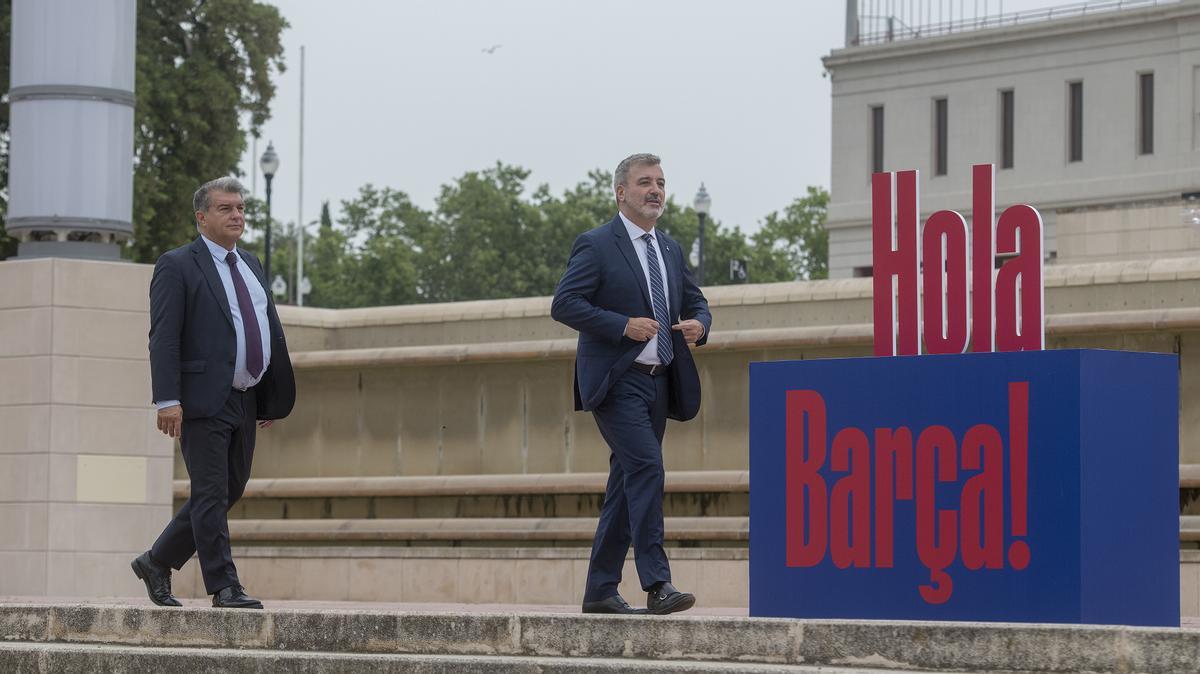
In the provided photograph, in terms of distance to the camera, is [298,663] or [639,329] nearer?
[298,663]

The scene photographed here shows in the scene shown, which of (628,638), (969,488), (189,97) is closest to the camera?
(628,638)

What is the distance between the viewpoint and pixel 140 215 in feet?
136

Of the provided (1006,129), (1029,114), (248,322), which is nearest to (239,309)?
(248,322)

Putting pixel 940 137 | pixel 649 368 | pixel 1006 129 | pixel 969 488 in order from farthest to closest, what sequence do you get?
pixel 940 137
pixel 1006 129
pixel 649 368
pixel 969 488

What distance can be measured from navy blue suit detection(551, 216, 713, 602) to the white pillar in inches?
260

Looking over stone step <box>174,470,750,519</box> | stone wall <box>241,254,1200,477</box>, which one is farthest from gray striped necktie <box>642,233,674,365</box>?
stone step <box>174,470,750,519</box>

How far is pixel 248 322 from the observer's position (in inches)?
443

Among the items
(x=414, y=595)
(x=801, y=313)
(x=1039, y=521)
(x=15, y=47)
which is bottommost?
(x=414, y=595)

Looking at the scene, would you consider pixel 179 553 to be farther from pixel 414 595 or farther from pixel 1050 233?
pixel 1050 233

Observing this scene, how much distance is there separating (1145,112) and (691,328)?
49.1m

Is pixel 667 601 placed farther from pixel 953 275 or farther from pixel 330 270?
pixel 330 270

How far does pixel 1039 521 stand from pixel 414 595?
1039 centimetres

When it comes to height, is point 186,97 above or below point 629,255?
above

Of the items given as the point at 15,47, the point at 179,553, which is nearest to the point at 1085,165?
the point at 15,47
